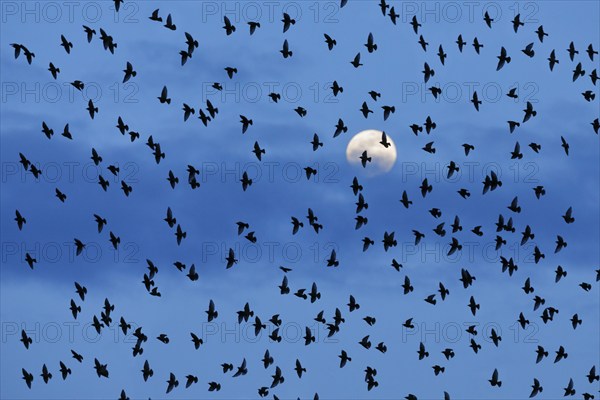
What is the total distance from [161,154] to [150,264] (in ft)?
26.0

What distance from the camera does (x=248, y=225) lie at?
387ft

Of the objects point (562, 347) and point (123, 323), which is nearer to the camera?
point (123, 323)

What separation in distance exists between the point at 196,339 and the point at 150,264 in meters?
6.47

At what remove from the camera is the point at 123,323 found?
11294 centimetres

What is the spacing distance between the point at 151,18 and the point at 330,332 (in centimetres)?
2577

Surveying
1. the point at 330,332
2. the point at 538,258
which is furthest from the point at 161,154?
the point at 538,258

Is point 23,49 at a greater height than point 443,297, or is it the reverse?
point 23,49

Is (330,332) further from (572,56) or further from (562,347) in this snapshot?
(572,56)

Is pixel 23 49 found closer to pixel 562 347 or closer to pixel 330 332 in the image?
pixel 330 332

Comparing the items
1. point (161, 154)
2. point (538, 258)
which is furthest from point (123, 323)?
point (538, 258)

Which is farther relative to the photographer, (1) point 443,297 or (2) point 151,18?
(1) point 443,297

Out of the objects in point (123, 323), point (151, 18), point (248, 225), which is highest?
point (151, 18)

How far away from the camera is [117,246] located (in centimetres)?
11294

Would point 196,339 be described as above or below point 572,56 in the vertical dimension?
below
